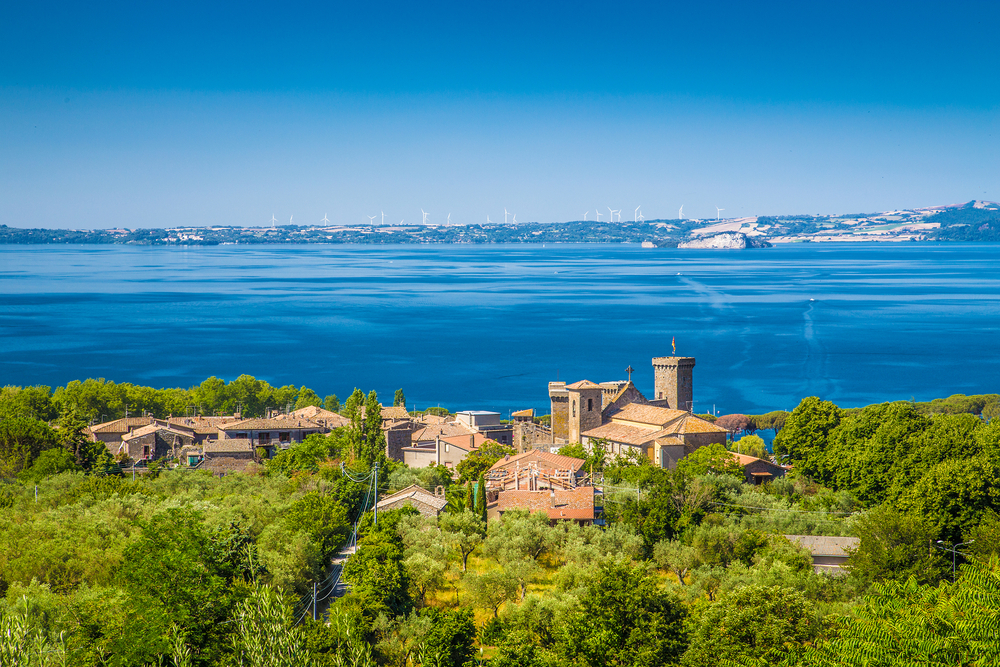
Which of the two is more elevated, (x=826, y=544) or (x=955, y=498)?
(x=955, y=498)

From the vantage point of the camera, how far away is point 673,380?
146ft

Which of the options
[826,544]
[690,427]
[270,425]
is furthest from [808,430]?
[270,425]

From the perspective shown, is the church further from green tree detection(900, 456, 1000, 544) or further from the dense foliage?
green tree detection(900, 456, 1000, 544)

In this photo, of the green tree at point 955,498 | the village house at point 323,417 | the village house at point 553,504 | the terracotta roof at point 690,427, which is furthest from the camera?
the village house at point 323,417

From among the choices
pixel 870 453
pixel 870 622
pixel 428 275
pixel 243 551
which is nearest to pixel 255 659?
pixel 243 551

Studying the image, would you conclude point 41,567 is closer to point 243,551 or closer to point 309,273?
point 243,551

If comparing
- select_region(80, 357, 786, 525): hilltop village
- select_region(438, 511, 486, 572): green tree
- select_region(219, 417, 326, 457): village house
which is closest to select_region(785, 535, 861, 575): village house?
select_region(80, 357, 786, 525): hilltop village

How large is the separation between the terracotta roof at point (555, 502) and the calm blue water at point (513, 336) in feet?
112

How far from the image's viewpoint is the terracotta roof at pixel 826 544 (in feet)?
85.7

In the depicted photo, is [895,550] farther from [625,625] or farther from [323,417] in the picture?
[323,417]

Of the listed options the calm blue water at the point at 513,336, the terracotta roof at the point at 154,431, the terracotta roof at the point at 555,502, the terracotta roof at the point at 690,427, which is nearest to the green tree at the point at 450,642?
the terracotta roof at the point at 555,502

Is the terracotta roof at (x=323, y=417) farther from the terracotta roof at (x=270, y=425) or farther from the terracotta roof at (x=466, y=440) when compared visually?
the terracotta roof at (x=466, y=440)

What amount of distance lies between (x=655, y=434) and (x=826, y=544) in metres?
11.0

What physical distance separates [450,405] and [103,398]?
2292cm
